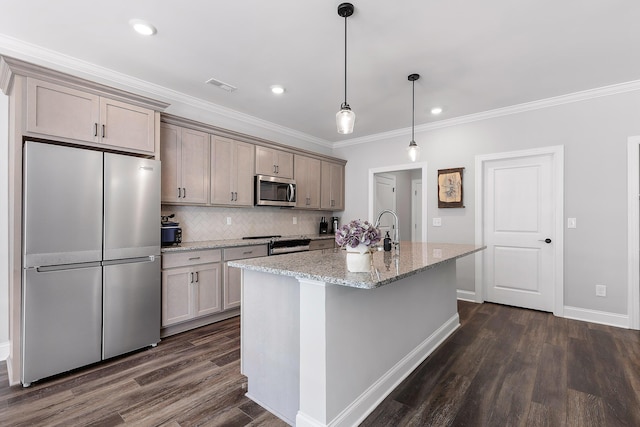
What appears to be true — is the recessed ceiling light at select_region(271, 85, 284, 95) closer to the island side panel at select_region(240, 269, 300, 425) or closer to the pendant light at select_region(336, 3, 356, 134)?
the pendant light at select_region(336, 3, 356, 134)

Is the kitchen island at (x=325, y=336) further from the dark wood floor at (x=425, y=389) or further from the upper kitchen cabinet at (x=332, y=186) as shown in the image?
the upper kitchen cabinet at (x=332, y=186)

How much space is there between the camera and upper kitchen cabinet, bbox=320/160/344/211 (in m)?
5.29

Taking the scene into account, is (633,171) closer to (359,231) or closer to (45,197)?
(359,231)

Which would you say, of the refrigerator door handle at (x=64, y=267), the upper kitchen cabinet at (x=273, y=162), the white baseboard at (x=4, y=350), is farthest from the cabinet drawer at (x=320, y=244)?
the white baseboard at (x=4, y=350)

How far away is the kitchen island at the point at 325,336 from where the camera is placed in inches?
63.2

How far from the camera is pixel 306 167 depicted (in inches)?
196

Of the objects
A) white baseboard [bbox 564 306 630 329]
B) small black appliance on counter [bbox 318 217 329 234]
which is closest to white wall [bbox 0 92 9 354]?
small black appliance on counter [bbox 318 217 329 234]

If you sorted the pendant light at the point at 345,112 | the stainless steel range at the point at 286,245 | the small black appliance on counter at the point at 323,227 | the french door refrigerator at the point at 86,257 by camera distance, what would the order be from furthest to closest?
1. the small black appliance on counter at the point at 323,227
2. the stainless steel range at the point at 286,245
3. the french door refrigerator at the point at 86,257
4. the pendant light at the point at 345,112

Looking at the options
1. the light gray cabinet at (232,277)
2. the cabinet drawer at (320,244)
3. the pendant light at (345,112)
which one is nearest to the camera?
the pendant light at (345,112)

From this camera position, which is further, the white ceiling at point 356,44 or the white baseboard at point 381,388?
the white ceiling at point 356,44

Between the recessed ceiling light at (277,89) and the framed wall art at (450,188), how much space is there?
2562 mm

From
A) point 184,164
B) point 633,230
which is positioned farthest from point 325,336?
point 633,230

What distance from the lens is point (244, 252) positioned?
368 cm

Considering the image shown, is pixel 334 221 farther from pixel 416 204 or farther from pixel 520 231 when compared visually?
→ pixel 520 231
